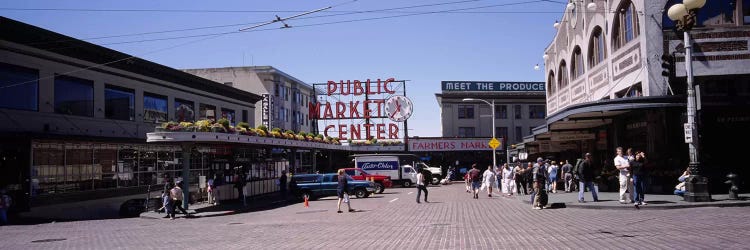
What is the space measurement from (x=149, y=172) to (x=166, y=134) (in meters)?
7.78

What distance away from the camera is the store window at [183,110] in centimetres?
3409

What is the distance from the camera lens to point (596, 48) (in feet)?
96.0

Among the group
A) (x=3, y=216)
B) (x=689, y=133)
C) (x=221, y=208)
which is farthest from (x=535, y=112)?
(x=3, y=216)

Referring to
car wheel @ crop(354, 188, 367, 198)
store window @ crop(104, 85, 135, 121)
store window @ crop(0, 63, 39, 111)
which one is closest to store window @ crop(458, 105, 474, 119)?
car wheel @ crop(354, 188, 367, 198)

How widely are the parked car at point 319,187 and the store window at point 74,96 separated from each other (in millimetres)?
10550

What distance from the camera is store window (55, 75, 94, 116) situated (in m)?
24.5

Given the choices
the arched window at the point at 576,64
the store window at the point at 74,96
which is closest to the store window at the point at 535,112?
the arched window at the point at 576,64

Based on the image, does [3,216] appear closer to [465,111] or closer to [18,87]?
[18,87]

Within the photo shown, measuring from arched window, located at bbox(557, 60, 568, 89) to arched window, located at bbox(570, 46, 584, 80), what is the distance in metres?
1.86

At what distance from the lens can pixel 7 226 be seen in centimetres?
1866

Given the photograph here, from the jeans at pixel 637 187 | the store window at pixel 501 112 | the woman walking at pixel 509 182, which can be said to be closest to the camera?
the jeans at pixel 637 187

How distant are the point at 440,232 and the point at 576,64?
78.1 feet

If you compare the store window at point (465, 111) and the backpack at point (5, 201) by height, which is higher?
the store window at point (465, 111)

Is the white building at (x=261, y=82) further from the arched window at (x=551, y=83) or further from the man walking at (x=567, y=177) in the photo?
the man walking at (x=567, y=177)
